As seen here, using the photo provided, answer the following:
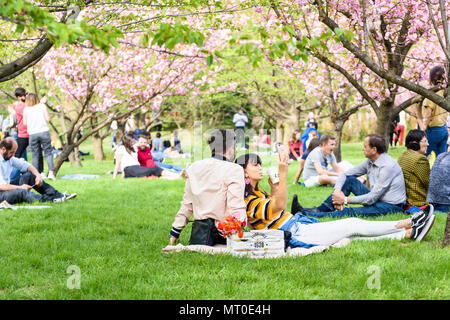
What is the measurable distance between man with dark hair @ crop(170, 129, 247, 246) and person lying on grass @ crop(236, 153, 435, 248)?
0.35 metres

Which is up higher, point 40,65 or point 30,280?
point 40,65

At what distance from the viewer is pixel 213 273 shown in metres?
4.53

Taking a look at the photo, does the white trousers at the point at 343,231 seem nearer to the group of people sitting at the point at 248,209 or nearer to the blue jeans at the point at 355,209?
the group of people sitting at the point at 248,209

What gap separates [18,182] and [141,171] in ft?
15.4

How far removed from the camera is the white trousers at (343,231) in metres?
5.55

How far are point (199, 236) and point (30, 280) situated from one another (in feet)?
5.57

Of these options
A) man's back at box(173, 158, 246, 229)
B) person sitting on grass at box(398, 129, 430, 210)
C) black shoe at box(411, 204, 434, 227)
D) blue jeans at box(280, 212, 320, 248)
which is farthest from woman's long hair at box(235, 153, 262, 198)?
person sitting on grass at box(398, 129, 430, 210)

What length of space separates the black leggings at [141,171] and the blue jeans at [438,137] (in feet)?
23.0

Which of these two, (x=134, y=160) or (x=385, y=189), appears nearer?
(x=385, y=189)

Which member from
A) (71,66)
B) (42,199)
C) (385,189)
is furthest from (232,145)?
(71,66)

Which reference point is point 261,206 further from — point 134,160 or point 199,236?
point 134,160

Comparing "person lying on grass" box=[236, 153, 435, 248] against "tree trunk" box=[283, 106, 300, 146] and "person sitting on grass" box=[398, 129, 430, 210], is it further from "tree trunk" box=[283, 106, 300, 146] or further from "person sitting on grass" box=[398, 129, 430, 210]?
"tree trunk" box=[283, 106, 300, 146]

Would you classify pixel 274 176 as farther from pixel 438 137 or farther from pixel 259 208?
pixel 438 137
